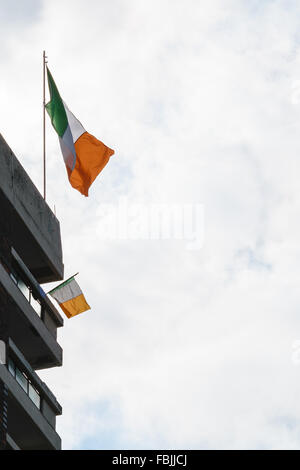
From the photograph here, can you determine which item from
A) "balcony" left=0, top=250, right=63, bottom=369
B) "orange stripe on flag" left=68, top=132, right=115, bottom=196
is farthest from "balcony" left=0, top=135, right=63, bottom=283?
"orange stripe on flag" left=68, top=132, right=115, bottom=196

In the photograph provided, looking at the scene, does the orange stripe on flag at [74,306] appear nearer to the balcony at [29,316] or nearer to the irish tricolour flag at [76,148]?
the balcony at [29,316]

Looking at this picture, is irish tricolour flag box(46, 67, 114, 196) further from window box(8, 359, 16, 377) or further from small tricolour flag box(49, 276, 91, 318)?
window box(8, 359, 16, 377)

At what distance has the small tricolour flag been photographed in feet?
180

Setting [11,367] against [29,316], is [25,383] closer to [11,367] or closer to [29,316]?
[11,367]

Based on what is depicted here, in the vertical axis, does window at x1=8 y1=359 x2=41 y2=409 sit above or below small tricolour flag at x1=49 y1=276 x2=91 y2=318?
below

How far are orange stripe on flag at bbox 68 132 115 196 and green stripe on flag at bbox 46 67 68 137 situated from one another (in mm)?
1215

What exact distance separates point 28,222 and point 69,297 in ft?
14.0

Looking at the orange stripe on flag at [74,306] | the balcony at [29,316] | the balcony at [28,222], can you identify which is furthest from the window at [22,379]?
the balcony at [28,222]
